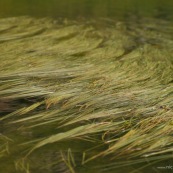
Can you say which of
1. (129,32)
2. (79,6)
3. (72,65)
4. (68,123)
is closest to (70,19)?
(129,32)

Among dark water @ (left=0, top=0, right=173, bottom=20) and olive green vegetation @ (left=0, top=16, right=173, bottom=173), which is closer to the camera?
olive green vegetation @ (left=0, top=16, right=173, bottom=173)

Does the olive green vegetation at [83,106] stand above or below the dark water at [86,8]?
above

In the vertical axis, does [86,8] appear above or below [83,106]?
below

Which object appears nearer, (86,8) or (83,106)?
(83,106)

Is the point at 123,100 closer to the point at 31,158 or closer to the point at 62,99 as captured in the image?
the point at 62,99
